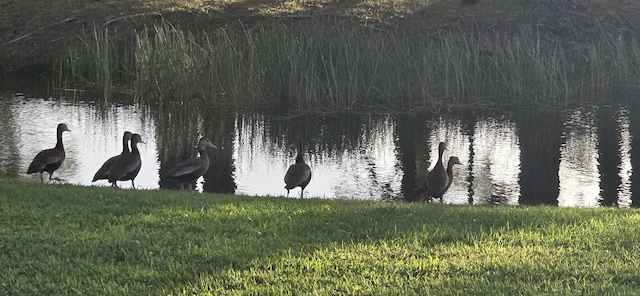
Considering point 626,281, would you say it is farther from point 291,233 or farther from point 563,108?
point 563,108

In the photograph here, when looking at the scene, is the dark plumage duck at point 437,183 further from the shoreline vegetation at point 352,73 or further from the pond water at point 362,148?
the shoreline vegetation at point 352,73

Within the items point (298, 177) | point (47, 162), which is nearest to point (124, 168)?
point (47, 162)

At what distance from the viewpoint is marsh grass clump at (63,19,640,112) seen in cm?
1603

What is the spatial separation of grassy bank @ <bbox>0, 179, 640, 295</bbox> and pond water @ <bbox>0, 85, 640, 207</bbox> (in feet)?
11.9

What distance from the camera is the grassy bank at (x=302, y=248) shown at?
5293 millimetres

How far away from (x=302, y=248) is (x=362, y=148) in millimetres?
8114

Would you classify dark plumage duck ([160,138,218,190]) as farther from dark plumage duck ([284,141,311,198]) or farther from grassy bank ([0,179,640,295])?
grassy bank ([0,179,640,295])

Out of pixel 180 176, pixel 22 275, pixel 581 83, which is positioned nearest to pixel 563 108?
pixel 581 83

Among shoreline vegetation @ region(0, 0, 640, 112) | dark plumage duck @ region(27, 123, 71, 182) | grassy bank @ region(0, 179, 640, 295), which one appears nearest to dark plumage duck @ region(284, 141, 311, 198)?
grassy bank @ region(0, 179, 640, 295)

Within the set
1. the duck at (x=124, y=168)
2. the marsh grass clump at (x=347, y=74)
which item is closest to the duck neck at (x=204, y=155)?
the duck at (x=124, y=168)

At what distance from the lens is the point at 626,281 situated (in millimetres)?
5395

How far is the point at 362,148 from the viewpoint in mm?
14133

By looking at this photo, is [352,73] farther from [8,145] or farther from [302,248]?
[302,248]

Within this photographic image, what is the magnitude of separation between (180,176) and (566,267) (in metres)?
6.20
